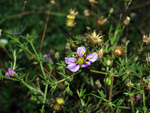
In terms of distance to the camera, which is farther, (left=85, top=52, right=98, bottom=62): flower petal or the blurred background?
the blurred background

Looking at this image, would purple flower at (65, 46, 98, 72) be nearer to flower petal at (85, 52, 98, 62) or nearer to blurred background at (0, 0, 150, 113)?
flower petal at (85, 52, 98, 62)

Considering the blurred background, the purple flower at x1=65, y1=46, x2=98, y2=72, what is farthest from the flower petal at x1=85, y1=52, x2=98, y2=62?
the blurred background

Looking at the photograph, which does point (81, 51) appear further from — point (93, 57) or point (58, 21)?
point (58, 21)

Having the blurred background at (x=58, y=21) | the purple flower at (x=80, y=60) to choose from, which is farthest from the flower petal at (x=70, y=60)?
the blurred background at (x=58, y=21)

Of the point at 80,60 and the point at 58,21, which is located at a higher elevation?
the point at 58,21

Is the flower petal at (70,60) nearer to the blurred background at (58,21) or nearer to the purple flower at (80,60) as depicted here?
the purple flower at (80,60)

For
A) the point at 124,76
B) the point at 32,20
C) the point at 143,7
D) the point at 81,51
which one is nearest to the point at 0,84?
the point at 32,20

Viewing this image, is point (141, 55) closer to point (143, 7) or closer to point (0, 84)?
point (143, 7)

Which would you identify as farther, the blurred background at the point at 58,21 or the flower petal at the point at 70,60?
the blurred background at the point at 58,21

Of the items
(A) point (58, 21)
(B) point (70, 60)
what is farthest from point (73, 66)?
(A) point (58, 21)
